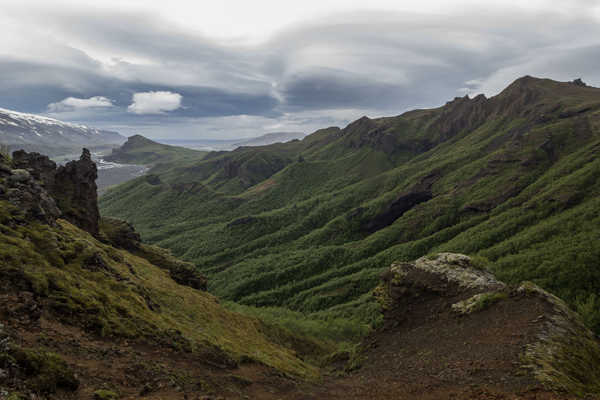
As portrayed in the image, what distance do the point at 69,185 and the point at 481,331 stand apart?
97630 millimetres

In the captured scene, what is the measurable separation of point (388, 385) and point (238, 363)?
17883 mm

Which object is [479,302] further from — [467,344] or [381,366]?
[381,366]

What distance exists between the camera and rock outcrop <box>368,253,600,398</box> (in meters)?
24.8

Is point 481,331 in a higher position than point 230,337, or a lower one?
higher

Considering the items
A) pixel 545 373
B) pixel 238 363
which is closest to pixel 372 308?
pixel 238 363

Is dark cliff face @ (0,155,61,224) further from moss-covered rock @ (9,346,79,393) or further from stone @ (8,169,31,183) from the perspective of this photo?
moss-covered rock @ (9,346,79,393)

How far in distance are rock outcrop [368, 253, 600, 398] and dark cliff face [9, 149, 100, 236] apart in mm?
71924

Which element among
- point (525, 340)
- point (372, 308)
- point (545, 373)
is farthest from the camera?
point (372, 308)

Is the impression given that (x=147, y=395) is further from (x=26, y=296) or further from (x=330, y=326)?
(x=330, y=326)

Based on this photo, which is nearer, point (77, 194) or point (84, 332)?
point (84, 332)

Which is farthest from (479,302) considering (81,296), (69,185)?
(69,185)

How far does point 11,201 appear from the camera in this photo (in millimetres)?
39250

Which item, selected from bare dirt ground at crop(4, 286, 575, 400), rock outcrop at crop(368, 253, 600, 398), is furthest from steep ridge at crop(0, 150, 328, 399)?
rock outcrop at crop(368, 253, 600, 398)

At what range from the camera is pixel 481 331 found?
3462 cm
